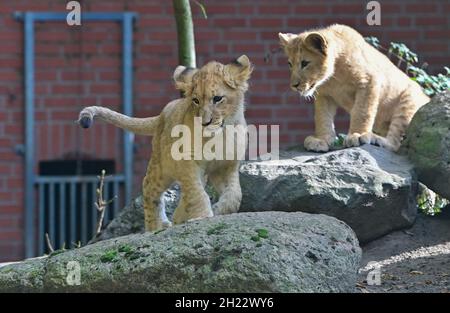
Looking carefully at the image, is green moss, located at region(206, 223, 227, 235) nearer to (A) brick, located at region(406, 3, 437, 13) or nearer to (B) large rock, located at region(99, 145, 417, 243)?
(B) large rock, located at region(99, 145, 417, 243)

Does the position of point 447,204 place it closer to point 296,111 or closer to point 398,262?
point 398,262

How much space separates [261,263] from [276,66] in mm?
4775

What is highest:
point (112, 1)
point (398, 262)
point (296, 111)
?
point (112, 1)

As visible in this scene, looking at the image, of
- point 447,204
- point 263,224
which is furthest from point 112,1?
point 263,224

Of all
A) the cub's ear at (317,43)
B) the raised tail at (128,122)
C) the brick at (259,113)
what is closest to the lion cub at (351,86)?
the cub's ear at (317,43)

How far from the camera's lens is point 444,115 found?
23.3 ft

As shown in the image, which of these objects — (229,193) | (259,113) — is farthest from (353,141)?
(259,113)

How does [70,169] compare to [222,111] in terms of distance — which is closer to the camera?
[222,111]

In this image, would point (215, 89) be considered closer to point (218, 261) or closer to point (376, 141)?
point (218, 261)

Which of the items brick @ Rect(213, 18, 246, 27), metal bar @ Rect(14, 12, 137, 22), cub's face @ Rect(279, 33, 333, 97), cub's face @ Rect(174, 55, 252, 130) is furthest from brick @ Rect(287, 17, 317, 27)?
cub's face @ Rect(174, 55, 252, 130)

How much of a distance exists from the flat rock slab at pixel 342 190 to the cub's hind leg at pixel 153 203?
1.78 feet

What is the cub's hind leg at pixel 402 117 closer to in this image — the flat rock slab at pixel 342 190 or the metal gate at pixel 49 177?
the flat rock slab at pixel 342 190

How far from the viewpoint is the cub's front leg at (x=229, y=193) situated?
628 centimetres

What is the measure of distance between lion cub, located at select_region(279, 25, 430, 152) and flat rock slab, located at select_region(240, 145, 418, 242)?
530 mm
